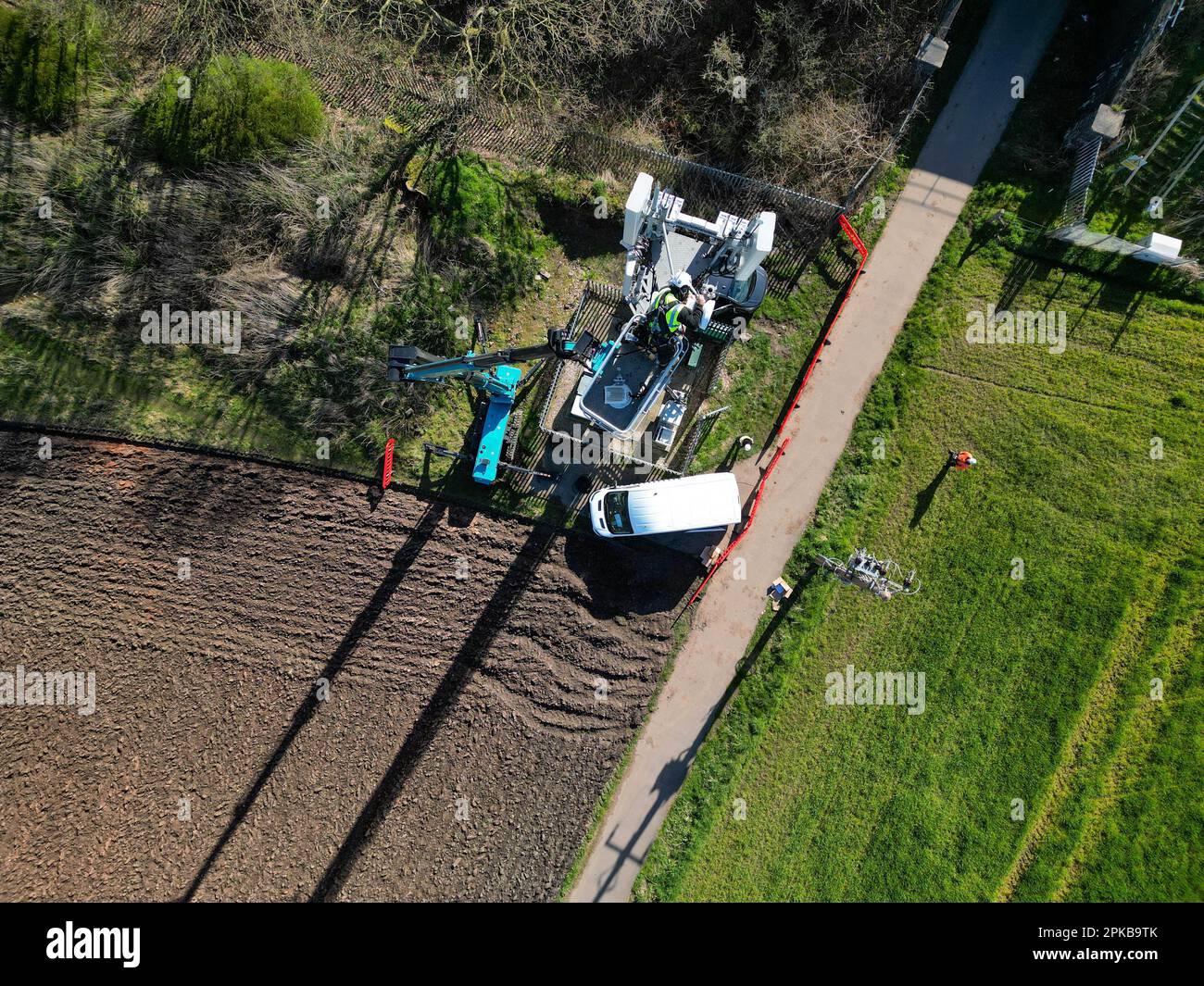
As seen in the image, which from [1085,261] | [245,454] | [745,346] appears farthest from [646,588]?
[1085,261]

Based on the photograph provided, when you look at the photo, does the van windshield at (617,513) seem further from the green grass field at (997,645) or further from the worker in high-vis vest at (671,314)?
the green grass field at (997,645)

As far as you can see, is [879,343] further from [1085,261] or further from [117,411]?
[117,411]

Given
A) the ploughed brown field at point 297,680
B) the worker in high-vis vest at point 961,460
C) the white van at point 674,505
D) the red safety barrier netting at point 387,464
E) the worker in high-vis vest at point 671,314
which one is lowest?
the ploughed brown field at point 297,680

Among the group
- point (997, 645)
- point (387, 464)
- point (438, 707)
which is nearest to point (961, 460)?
point (997, 645)

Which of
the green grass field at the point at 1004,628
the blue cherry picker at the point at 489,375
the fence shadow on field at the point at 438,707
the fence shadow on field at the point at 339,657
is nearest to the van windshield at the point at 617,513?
the fence shadow on field at the point at 438,707

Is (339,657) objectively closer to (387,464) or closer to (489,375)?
(387,464)

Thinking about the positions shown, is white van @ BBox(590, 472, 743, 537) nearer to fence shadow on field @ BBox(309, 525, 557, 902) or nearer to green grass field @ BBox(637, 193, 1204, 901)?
fence shadow on field @ BBox(309, 525, 557, 902)

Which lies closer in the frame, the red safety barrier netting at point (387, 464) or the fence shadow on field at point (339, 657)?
the fence shadow on field at point (339, 657)
